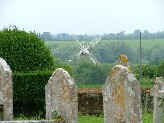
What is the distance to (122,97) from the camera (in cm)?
1168

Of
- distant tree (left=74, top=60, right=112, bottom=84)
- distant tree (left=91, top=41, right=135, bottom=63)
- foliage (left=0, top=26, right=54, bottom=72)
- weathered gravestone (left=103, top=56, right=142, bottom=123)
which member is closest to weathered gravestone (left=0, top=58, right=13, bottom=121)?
weathered gravestone (left=103, top=56, right=142, bottom=123)

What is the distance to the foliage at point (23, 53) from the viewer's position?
2189 centimetres

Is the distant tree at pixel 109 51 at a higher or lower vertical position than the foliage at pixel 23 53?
lower

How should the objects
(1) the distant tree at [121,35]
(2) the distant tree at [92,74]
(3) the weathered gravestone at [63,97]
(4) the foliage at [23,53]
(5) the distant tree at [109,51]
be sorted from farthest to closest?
(1) the distant tree at [121,35]
(5) the distant tree at [109,51]
(2) the distant tree at [92,74]
(4) the foliage at [23,53]
(3) the weathered gravestone at [63,97]

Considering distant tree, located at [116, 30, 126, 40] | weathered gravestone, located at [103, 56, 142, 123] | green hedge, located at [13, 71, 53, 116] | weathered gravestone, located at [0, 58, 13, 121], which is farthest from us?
distant tree, located at [116, 30, 126, 40]

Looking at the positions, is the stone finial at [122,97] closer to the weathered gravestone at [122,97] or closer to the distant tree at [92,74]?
the weathered gravestone at [122,97]

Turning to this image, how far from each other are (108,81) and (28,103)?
33.2 feet

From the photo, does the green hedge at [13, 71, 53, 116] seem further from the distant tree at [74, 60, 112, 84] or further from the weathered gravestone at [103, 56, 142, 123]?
the distant tree at [74, 60, 112, 84]

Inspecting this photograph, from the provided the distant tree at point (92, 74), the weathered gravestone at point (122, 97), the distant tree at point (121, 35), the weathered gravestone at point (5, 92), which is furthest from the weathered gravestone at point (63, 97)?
the distant tree at point (121, 35)

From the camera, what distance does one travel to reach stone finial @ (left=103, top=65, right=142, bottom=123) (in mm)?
11375

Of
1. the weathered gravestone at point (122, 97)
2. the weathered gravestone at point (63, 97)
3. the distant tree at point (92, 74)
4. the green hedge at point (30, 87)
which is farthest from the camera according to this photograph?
the distant tree at point (92, 74)

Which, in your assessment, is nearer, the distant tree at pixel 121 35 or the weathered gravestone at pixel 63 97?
the weathered gravestone at pixel 63 97

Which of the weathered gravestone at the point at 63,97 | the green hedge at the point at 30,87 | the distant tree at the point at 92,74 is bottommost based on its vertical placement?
the distant tree at the point at 92,74

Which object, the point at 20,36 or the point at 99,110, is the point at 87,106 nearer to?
the point at 99,110
